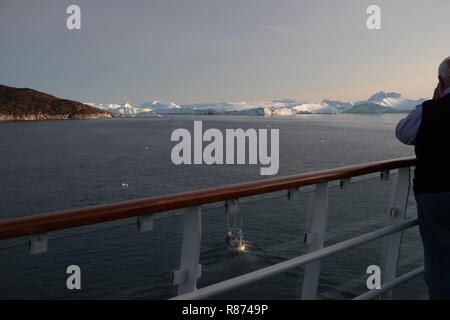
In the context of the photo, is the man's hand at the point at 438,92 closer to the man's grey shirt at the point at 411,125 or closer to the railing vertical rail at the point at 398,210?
the man's grey shirt at the point at 411,125

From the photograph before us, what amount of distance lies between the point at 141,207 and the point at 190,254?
34cm

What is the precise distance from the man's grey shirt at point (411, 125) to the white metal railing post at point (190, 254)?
3.65 feet

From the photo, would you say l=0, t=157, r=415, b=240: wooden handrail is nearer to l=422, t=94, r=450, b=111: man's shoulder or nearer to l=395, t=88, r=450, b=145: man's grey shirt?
l=395, t=88, r=450, b=145: man's grey shirt

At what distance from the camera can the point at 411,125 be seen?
2.10 m

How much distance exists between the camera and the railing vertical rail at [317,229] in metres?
2.18

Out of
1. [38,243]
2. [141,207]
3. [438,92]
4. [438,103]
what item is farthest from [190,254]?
[438,92]

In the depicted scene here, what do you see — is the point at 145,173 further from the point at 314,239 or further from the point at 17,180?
the point at 314,239

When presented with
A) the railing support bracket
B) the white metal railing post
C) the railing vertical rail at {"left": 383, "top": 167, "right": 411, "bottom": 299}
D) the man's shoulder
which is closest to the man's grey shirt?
the man's shoulder

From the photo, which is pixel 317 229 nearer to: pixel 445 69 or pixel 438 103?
pixel 438 103

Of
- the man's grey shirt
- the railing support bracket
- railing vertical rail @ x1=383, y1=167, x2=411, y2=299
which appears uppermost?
the man's grey shirt

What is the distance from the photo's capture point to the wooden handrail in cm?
126

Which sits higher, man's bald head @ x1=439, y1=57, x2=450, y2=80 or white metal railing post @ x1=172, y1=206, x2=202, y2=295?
man's bald head @ x1=439, y1=57, x2=450, y2=80

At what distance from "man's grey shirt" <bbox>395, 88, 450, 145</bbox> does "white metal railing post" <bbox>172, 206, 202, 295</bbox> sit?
111 centimetres

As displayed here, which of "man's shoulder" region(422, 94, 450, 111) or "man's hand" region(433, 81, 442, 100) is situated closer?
"man's shoulder" region(422, 94, 450, 111)
